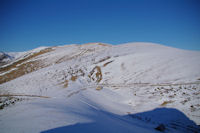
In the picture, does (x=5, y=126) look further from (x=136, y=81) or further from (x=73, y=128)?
(x=136, y=81)

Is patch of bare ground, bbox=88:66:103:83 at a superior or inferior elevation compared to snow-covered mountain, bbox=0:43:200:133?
superior

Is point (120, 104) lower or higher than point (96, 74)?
lower

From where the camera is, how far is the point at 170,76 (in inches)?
787

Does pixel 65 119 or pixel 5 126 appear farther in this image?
pixel 65 119

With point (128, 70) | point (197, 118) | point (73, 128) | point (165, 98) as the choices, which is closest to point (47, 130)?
point (73, 128)

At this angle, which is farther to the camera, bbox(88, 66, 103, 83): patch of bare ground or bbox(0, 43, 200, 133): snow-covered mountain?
bbox(88, 66, 103, 83): patch of bare ground

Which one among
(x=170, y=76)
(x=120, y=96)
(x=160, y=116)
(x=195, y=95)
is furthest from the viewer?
(x=170, y=76)

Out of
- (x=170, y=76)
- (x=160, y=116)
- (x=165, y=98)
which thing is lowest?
(x=160, y=116)

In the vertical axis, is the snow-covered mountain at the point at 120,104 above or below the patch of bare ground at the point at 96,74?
below

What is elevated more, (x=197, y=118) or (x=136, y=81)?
(x=136, y=81)

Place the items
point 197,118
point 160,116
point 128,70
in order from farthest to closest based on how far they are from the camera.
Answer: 1. point 128,70
2. point 160,116
3. point 197,118

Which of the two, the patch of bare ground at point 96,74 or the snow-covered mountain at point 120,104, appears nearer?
the snow-covered mountain at point 120,104

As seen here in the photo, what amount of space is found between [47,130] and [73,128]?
1178mm

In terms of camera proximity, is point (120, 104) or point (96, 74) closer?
point (120, 104)
